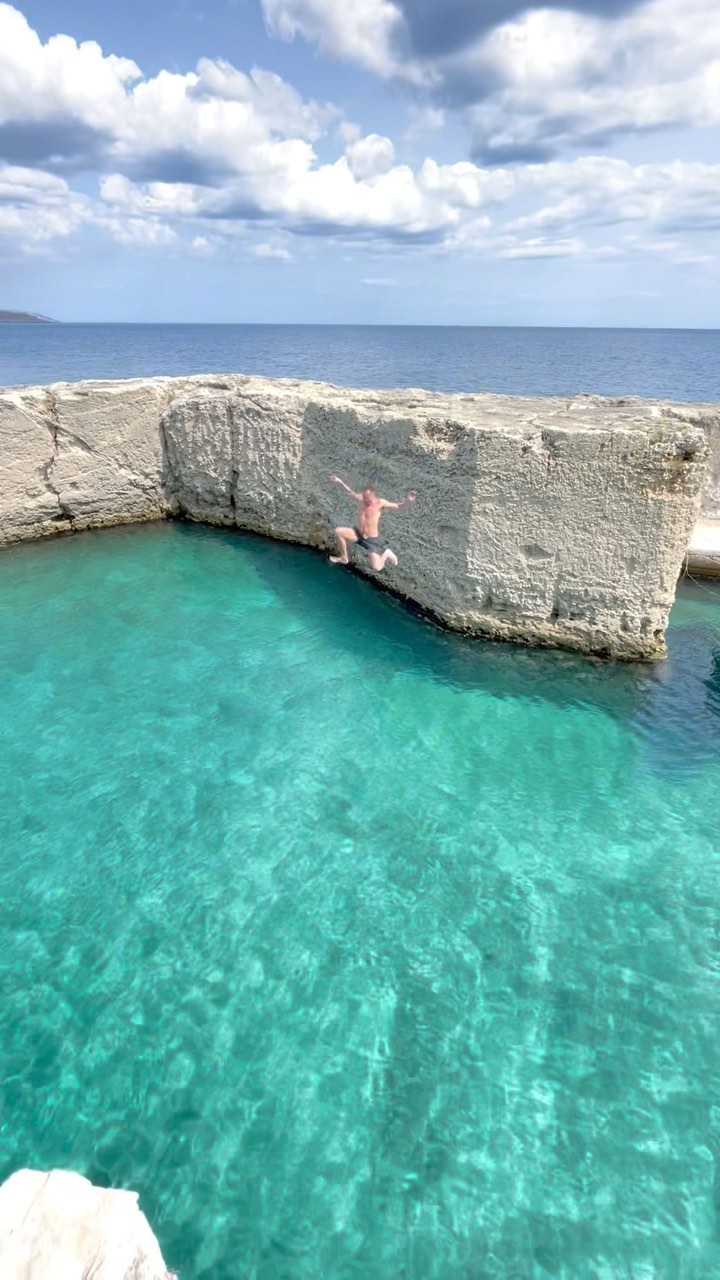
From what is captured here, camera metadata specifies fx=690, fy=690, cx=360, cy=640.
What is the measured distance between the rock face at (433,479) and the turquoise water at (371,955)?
1017mm

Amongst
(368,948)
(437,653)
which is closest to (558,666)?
(437,653)

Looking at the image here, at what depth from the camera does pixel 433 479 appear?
375 inches

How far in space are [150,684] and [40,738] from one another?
149 centimetres

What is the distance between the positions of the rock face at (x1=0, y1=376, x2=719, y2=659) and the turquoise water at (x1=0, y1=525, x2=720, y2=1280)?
1.02 metres

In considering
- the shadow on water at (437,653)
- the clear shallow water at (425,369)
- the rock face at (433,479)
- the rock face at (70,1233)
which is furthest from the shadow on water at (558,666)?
the clear shallow water at (425,369)

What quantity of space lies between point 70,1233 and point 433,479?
8.40 metres

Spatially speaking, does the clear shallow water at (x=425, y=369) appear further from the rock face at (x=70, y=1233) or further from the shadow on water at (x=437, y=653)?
the rock face at (x=70, y=1233)

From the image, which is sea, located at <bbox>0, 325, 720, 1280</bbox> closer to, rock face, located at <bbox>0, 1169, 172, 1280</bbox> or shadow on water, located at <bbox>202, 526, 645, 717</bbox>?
shadow on water, located at <bbox>202, 526, 645, 717</bbox>

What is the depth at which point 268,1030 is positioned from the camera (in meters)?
4.68

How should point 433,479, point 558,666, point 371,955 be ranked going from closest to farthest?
point 371,955 → point 558,666 → point 433,479

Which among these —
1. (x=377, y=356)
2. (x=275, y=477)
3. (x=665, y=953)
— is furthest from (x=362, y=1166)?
(x=377, y=356)

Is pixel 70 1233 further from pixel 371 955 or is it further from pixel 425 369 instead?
pixel 425 369

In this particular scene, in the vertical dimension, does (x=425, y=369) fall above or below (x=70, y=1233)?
above

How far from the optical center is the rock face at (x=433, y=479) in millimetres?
8531
